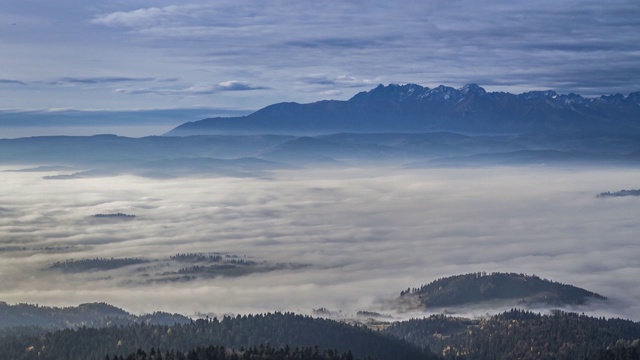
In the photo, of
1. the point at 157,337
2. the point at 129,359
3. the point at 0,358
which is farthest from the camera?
the point at 157,337

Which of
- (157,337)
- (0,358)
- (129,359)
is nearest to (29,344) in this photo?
(0,358)

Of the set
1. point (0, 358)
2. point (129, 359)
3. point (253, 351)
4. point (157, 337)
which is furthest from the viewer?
point (157, 337)

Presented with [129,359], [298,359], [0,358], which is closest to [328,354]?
[298,359]

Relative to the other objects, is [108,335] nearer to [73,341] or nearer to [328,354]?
[73,341]

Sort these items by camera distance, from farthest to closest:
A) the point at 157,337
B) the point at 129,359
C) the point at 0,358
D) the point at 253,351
→ the point at 157,337, the point at 0,358, the point at 253,351, the point at 129,359

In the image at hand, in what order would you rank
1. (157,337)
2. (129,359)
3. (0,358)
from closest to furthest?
(129,359), (0,358), (157,337)

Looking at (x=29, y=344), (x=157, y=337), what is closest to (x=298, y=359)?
(x=157, y=337)

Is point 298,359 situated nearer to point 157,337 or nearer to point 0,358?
point 157,337

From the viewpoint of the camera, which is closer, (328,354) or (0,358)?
(328,354)

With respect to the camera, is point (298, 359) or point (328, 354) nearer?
point (298, 359)
